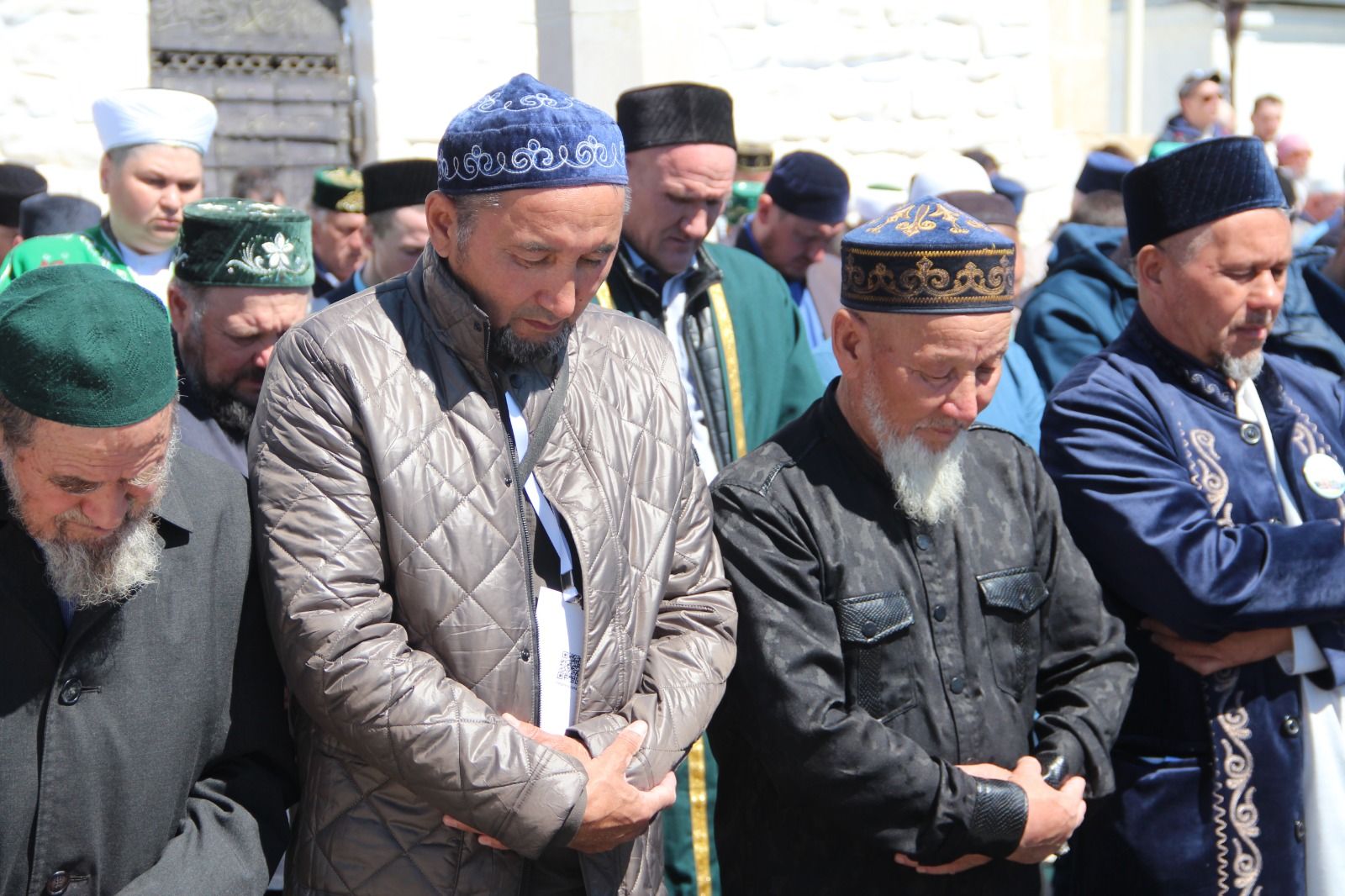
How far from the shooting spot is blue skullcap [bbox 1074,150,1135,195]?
5.70 metres

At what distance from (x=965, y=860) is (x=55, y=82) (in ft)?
24.0

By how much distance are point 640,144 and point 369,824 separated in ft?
7.58

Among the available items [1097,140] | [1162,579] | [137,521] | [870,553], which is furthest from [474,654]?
[1097,140]

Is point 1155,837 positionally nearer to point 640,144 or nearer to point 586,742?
point 586,742

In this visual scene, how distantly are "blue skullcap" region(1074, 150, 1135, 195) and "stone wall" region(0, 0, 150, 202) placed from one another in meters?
5.38

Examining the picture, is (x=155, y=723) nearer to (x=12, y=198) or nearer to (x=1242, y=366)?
(x=1242, y=366)

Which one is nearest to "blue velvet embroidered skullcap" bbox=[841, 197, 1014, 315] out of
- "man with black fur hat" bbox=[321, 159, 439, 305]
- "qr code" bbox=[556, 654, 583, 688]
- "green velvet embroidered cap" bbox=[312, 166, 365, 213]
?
"qr code" bbox=[556, 654, 583, 688]

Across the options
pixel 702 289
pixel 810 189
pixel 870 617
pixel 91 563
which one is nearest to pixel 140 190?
pixel 702 289

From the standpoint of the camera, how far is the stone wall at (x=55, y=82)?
8.23 meters

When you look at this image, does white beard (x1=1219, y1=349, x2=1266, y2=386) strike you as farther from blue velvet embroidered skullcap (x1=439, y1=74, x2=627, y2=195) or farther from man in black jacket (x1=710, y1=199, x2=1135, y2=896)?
blue velvet embroidered skullcap (x1=439, y1=74, x2=627, y2=195)

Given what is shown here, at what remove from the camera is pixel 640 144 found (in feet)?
13.7

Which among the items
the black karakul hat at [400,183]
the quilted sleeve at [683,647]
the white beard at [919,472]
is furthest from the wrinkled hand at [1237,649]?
the black karakul hat at [400,183]

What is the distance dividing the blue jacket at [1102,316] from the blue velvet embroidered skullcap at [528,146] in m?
2.52

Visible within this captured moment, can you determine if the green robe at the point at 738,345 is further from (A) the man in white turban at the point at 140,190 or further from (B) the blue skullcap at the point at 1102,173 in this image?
(B) the blue skullcap at the point at 1102,173
